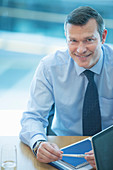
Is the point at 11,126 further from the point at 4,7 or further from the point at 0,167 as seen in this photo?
the point at 4,7

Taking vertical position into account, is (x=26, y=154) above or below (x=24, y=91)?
below

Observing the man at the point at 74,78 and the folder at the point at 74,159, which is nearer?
the folder at the point at 74,159

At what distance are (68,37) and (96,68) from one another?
28 cm

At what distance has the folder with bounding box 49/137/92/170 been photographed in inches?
54.7

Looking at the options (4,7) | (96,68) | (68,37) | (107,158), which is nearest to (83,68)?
(96,68)

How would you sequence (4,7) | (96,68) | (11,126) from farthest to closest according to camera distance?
(4,7), (11,126), (96,68)

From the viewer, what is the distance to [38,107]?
1.82 metres

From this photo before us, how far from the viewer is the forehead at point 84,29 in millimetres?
1719

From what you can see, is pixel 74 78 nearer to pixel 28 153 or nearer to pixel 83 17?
pixel 83 17

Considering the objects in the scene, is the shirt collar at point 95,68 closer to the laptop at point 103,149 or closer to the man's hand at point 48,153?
the man's hand at point 48,153

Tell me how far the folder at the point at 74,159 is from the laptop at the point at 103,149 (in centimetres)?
22

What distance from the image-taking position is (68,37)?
177 centimetres

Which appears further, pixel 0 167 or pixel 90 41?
pixel 90 41

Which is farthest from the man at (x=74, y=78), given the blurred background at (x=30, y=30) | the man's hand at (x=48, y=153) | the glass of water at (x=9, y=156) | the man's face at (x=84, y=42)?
the blurred background at (x=30, y=30)
